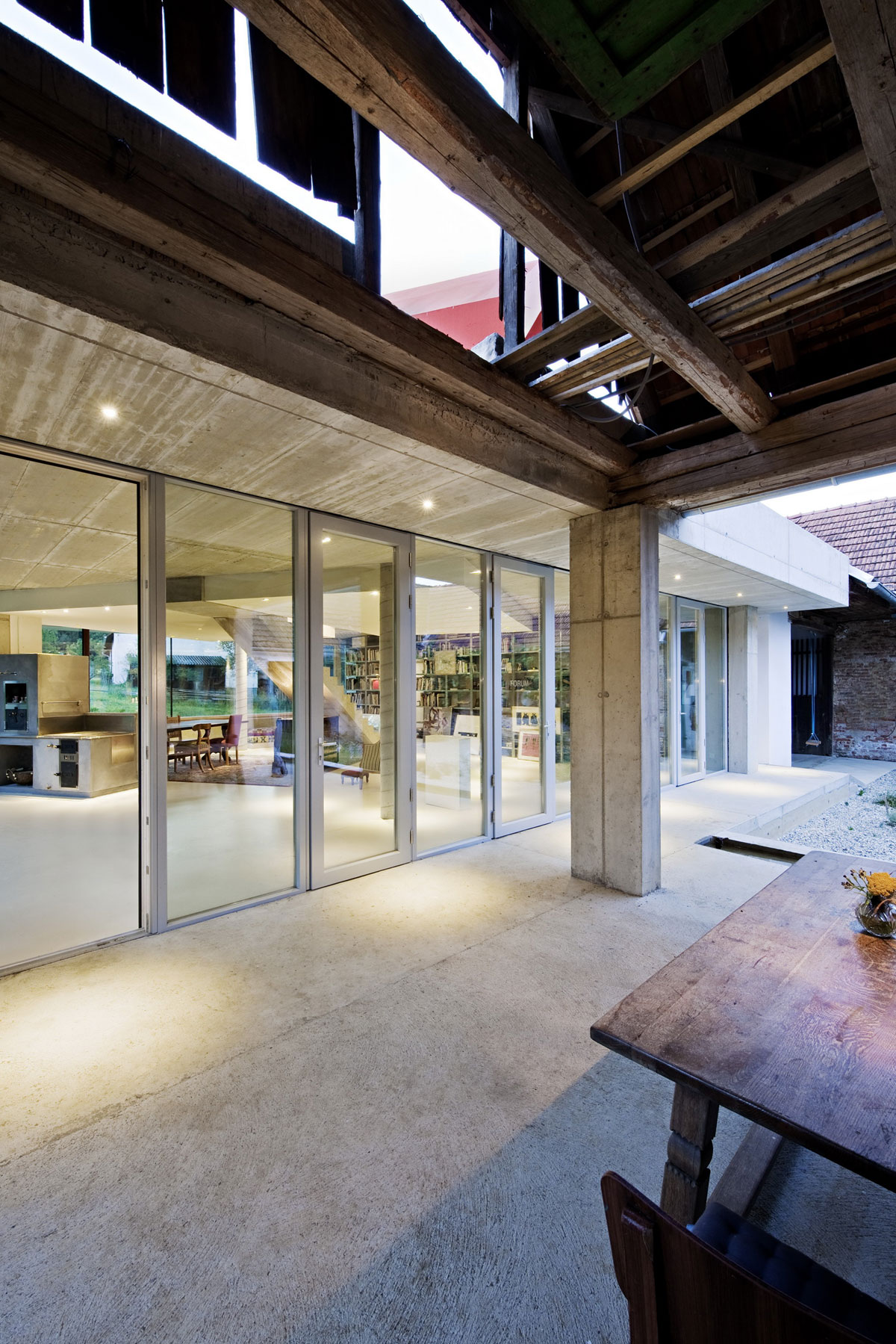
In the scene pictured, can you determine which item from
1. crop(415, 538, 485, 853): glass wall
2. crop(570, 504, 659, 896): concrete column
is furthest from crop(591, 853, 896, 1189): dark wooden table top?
crop(415, 538, 485, 853): glass wall

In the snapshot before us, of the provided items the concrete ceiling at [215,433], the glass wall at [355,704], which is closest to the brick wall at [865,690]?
the concrete ceiling at [215,433]

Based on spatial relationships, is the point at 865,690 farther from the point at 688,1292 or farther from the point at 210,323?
the point at 688,1292

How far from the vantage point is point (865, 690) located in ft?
42.2

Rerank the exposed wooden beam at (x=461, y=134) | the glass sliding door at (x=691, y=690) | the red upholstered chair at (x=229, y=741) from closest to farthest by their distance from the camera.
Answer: the exposed wooden beam at (x=461, y=134) → the red upholstered chair at (x=229, y=741) → the glass sliding door at (x=691, y=690)

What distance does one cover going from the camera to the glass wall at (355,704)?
4504 mm

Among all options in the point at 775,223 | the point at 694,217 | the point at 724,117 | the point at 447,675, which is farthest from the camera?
the point at 447,675

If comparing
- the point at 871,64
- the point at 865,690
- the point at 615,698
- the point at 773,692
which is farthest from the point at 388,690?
the point at 865,690

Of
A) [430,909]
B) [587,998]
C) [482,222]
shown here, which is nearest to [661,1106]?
[587,998]

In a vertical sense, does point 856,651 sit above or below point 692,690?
above

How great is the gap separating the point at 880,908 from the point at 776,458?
2591mm

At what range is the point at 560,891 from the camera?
14.3ft

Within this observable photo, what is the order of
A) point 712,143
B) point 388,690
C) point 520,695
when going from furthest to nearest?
point 520,695 → point 388,690 → point 712,143

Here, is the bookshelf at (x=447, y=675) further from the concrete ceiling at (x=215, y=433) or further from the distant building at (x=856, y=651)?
the distant building at (x=856, y=651)

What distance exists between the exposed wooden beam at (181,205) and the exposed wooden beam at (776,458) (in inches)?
74.6
